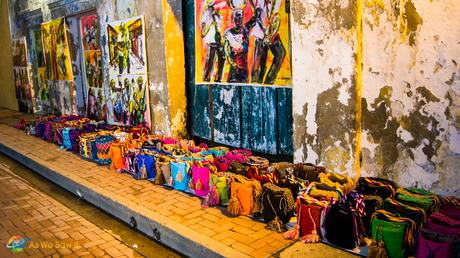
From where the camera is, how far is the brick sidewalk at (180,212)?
426 cm

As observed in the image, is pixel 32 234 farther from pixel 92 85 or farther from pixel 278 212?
pixel 92 85

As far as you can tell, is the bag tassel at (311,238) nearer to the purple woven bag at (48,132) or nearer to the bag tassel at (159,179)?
the bag tassel at (159,179)

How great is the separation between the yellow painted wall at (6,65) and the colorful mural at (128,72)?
9.75 metres

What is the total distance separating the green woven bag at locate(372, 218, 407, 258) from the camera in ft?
11.6

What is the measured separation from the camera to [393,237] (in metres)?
3.57

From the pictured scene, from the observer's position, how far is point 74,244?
4957mm

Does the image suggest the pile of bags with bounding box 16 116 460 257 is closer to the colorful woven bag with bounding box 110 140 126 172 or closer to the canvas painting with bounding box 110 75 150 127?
the colorful woven bag with bounding box 110 140 126 172

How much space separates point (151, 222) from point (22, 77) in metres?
12.9

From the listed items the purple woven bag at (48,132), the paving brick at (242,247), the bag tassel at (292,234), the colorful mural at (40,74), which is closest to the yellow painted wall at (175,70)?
the paving brick at (242,247)

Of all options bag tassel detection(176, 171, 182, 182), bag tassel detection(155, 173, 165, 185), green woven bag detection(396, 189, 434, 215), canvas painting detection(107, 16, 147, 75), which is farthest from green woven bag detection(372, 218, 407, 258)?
canvas painting detection(107, 16, 147, 75)

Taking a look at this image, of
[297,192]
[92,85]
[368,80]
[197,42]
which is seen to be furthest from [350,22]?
[92,85]

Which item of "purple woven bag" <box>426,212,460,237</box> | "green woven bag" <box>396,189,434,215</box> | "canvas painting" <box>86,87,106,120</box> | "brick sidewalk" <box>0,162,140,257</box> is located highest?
"canvas painting" <box>86,87,106,120</box>

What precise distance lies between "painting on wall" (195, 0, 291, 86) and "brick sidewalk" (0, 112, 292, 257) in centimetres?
219

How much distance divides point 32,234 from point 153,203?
1699 millimetres
